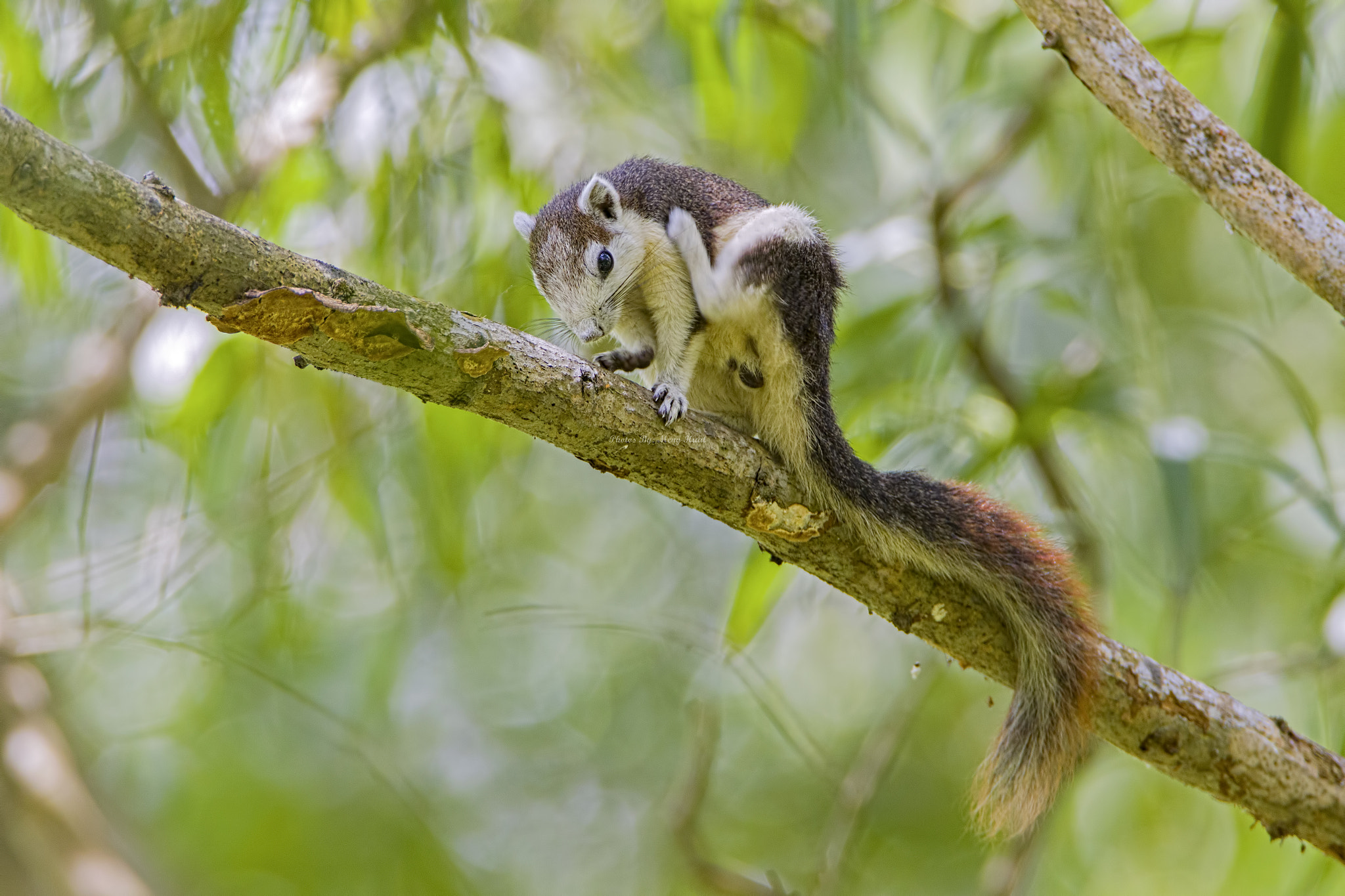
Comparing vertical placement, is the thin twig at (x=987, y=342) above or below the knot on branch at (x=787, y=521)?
above

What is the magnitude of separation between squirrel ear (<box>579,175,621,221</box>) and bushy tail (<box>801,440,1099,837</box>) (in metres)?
0.84

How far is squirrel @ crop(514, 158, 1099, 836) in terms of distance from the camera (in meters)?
2.26

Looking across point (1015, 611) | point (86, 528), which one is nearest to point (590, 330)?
point (1015, 611)

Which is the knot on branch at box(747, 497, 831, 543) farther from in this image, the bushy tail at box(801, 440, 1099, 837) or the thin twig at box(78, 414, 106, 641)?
the thin twig at box(78, 414, 106, 641)

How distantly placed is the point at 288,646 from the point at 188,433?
0.92 meters

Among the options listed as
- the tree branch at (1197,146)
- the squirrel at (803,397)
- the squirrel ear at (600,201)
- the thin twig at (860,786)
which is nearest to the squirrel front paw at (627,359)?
the squirrel at (803,397)

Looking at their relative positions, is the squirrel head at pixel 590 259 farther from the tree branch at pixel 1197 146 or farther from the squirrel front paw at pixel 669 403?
the tree branch at pixel 1197 146

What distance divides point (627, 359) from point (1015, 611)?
1.02 metres

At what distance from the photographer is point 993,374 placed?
344cm

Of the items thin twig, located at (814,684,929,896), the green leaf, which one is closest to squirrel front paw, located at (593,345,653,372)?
the green leaf

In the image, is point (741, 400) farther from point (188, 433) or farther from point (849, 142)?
point (849, 142)

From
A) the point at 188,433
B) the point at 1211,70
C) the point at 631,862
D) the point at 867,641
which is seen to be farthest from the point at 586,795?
the point at 1211,70

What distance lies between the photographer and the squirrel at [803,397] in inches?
89.0

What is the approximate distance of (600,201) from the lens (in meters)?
2.64
